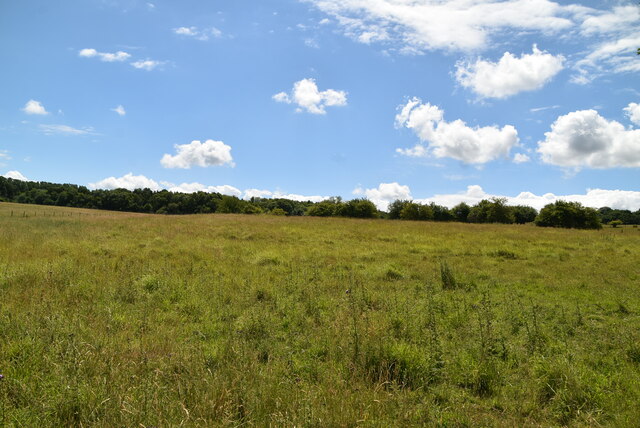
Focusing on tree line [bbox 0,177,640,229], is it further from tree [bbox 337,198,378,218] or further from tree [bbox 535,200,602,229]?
tree [bbox 535,200,602,229]

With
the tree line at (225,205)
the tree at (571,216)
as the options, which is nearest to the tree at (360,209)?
the tree line at (225,205)

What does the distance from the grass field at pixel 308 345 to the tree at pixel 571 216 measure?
4992 centimetres

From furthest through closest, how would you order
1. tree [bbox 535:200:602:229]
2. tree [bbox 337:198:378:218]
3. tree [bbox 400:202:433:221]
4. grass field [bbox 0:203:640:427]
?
tree [bbox 337:198:378:218] < tree [bbox 400:202:433:221] < tree [bbox 535:200:602:229] < grass field [bbox 0:203:640:427]

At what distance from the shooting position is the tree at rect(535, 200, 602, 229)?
52.2 m

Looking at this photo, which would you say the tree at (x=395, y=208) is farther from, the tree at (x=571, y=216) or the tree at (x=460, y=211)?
the tree at (x=571, y=216)

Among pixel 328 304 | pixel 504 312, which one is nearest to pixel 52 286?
pixel 328 304

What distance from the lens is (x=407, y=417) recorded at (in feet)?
11.6

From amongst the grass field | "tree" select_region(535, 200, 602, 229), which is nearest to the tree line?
"tree" select_region(535, 200, 602, 229)

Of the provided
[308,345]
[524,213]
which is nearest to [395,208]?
[524,213]

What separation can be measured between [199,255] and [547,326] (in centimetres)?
1215

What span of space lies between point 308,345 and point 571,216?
208 ft

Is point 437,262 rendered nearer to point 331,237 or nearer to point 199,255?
point 331,237

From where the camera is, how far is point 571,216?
5328 cm

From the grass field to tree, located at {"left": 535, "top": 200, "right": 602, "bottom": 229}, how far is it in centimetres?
4992
